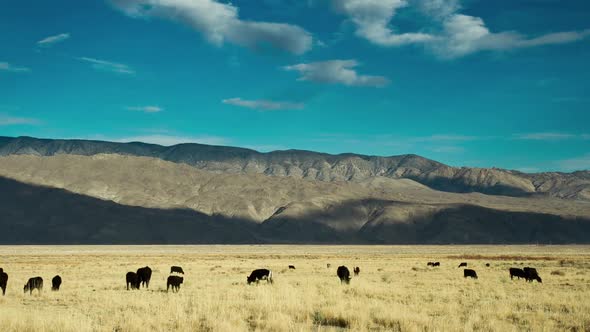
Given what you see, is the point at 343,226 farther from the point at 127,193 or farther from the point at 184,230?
the point at 127,193

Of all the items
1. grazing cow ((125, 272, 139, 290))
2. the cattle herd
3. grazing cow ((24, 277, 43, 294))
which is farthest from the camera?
grazing cow ((125, 272, 139, 290))

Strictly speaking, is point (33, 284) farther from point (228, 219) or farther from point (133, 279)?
point (228, 219)

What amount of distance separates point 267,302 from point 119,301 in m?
5.62

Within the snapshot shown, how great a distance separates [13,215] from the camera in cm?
16350

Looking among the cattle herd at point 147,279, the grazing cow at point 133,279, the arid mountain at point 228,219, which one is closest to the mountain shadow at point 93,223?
the arid mountain at point 228,219

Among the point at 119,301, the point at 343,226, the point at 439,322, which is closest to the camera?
the point at 439,322

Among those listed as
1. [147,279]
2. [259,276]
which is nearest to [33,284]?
[147,279]

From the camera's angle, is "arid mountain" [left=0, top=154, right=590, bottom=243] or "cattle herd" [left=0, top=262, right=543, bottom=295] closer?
"cattle herd" [left=0, top=262, right=543, bottom=295]

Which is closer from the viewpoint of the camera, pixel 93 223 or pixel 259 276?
pixel 259 276

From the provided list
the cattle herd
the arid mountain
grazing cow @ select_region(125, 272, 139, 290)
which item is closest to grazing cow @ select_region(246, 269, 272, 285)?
the cattle herd

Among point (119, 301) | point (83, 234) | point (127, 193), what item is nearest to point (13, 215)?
point (83, 234)

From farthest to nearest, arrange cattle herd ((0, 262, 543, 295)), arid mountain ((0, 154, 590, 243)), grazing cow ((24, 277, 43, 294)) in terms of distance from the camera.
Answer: arid mountain ((0, 154, 590, 243))
cattle herd ((0, 262, 543, 295))
grazing cow ((24, 277, 43, 294))

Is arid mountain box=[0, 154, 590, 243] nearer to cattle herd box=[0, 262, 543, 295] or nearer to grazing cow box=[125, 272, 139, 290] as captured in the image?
cattle herd box=[0, 262, 543, 295]

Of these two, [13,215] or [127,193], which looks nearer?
[13,215]
